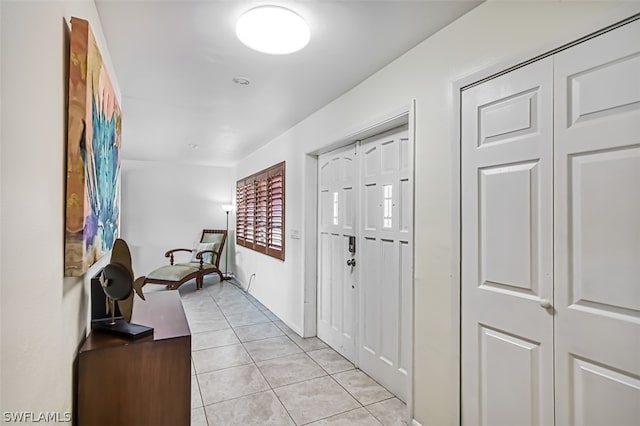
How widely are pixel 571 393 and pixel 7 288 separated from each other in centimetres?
183

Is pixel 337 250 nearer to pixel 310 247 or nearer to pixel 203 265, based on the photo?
pixel 310 247

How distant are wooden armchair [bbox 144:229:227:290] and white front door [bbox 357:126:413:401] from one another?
3.67 metres

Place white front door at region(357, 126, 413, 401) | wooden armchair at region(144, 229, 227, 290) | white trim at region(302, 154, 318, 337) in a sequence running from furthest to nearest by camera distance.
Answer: wooden armchair at region(144, 229, 227, 290) < white trim at region(302, 154, 318, 337) < white front door at region(357, 126, 413, 401)

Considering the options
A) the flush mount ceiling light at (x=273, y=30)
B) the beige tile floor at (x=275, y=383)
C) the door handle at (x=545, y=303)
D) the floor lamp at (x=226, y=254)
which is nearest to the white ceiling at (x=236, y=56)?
the flush mount ceiling light at (x=273, y=30)

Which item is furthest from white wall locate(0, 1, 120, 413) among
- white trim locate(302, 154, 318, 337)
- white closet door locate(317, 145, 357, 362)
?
white trim locate(302, 154, 318, 337)

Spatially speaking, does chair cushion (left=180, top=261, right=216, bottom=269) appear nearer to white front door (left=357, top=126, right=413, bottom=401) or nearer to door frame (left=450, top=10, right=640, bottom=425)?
white front door (left=357, top=126, right=413, bottom=401)

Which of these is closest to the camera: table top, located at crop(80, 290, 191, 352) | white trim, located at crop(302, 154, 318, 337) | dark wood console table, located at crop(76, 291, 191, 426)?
dark wood console table, located at crop(76, 291, 191, 426)

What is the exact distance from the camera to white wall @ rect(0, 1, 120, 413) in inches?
29.0

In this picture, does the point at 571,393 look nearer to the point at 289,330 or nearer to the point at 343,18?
the point at 343,18

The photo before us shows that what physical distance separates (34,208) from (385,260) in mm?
2108

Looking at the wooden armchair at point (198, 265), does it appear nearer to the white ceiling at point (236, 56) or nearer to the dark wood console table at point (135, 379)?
the white ceiling at point (236, 56)

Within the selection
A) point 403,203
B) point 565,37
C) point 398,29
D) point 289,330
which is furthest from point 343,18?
point 289,330

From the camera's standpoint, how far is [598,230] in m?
1.20

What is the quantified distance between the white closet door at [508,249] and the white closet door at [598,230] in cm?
6
